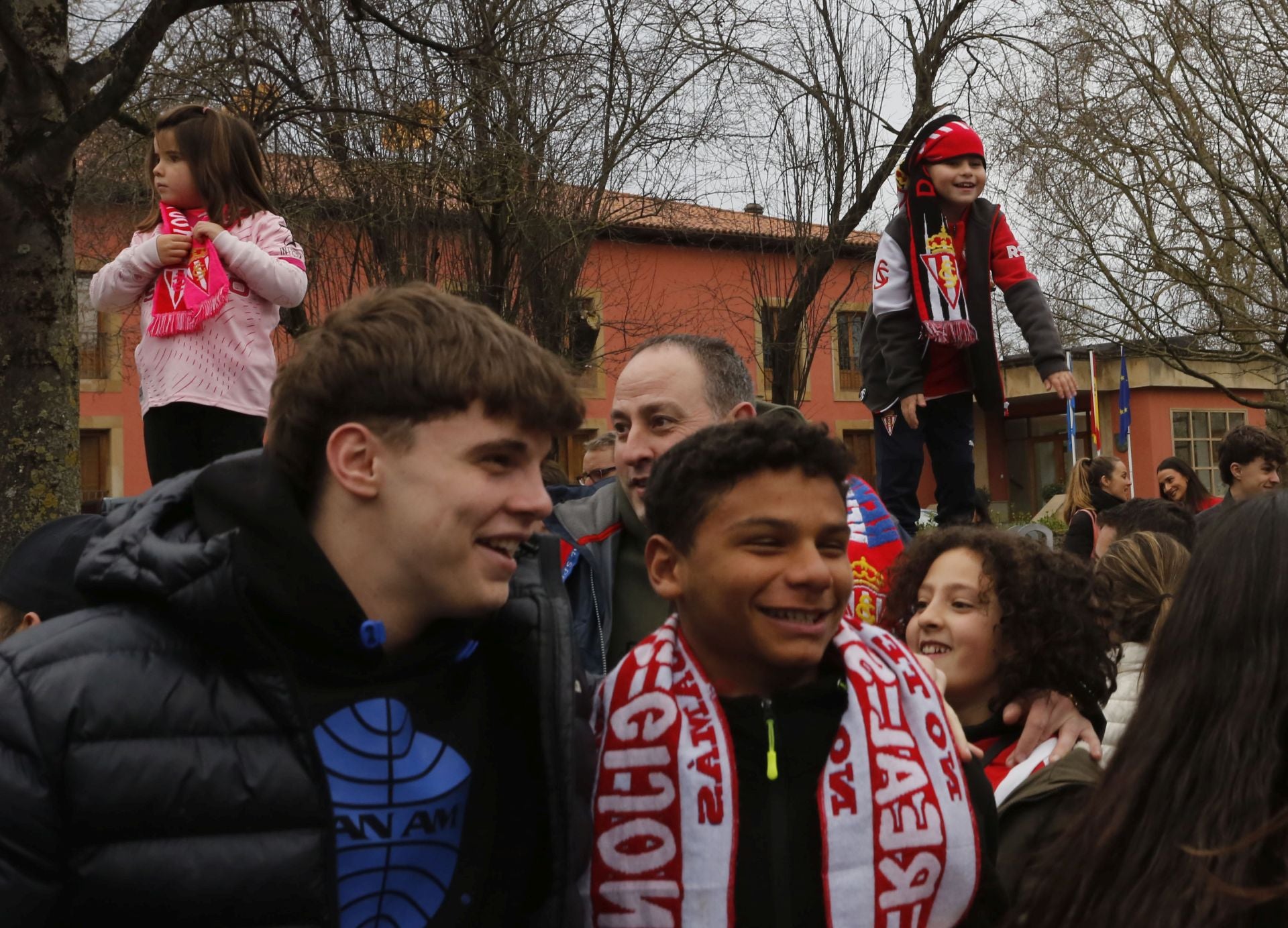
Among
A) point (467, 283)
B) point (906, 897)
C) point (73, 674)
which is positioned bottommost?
point (906, 897)

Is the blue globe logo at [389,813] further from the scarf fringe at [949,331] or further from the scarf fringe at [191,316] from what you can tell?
the scarf fringe at [949,331]

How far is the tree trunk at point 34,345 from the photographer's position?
17.7ft

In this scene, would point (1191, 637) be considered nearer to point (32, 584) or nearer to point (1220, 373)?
point (32, 584)

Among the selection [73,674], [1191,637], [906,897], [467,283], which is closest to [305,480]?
[73,674]

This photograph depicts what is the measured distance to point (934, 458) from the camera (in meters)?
5.60

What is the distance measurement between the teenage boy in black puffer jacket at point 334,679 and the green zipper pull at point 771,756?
0.90 ft

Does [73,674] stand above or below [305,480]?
below

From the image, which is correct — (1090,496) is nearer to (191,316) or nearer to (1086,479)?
(1086,479)

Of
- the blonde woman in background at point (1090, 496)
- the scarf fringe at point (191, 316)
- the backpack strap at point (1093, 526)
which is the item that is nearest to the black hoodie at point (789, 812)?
the scarf fringe at point (191, 316)

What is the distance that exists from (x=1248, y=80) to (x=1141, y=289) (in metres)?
4.38

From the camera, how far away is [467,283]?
39.1 feet

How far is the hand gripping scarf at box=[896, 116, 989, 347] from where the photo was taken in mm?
5293

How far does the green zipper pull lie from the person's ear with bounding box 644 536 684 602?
0.25m

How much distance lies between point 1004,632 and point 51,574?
7.12 ft
